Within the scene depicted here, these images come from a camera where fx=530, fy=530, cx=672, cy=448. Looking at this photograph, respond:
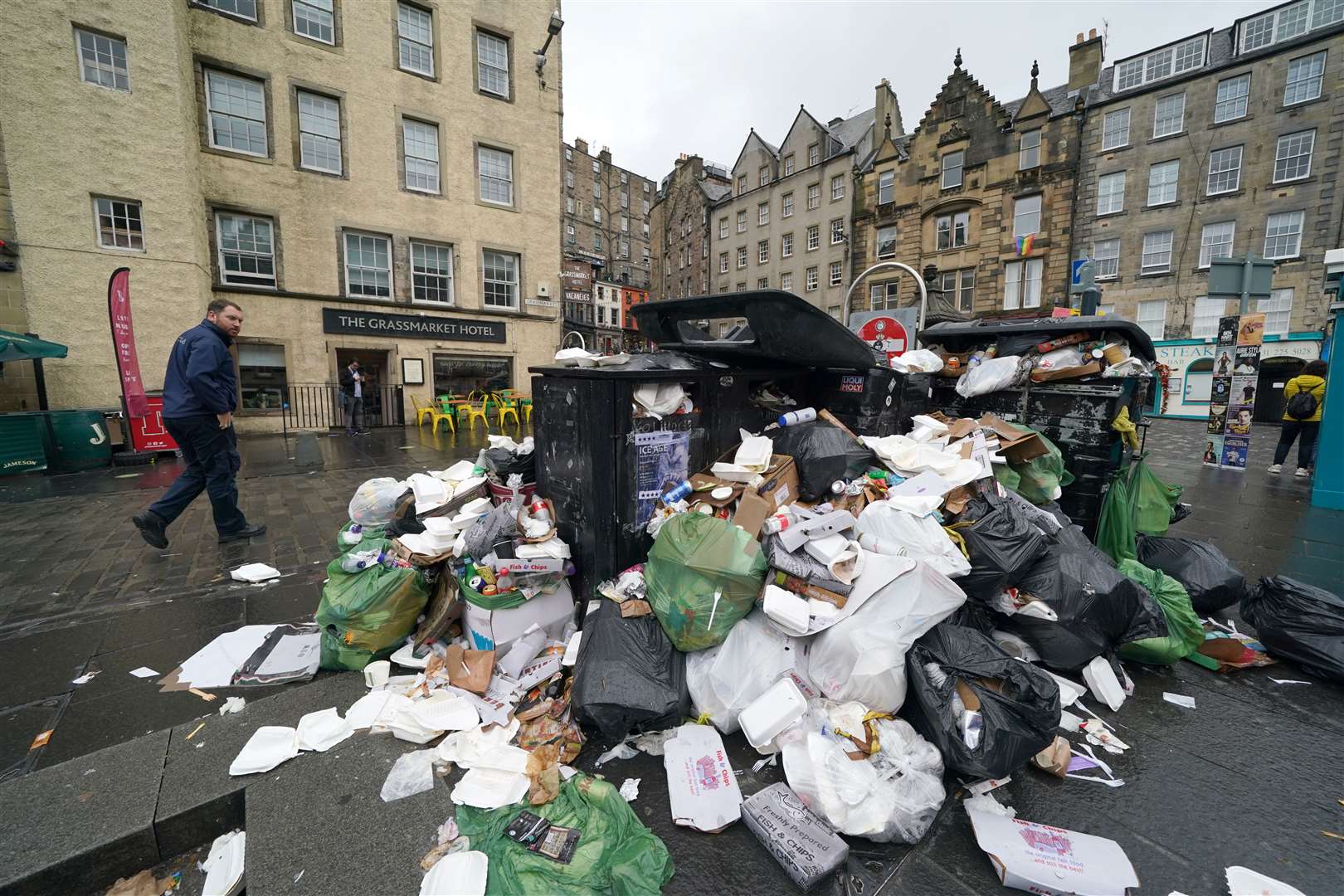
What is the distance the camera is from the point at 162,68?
1009cm

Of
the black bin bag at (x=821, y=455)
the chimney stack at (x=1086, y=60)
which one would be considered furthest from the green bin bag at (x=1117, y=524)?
the chimney stack at (x=1086, y=60)

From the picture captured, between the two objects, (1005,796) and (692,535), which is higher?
(692,535)

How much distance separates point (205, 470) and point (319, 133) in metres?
12.7

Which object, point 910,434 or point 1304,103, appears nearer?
point 910,434

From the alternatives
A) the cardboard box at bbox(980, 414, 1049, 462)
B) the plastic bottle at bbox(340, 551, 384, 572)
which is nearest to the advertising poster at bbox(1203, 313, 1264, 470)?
the cardboard box at bbox(980, 414, 1049, 462)

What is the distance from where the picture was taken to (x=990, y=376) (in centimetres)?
388

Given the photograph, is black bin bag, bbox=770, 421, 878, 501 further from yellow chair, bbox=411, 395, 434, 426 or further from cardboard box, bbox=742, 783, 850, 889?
yellow chair, bbox=411, 395, 434, 426

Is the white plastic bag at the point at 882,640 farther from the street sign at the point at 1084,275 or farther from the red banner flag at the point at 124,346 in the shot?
the red banner flag at the point at 124,346

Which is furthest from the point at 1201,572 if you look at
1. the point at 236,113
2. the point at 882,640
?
the point at 236,113

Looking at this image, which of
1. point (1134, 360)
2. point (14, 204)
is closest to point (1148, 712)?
point (1134, 360)

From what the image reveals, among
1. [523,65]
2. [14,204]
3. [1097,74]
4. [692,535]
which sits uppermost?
[1097,74]

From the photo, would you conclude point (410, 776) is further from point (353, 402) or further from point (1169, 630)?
point (353, 402)

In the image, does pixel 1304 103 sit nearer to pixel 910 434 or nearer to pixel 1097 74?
pixel 1097 74

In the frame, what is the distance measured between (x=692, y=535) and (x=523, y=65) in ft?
58.4
